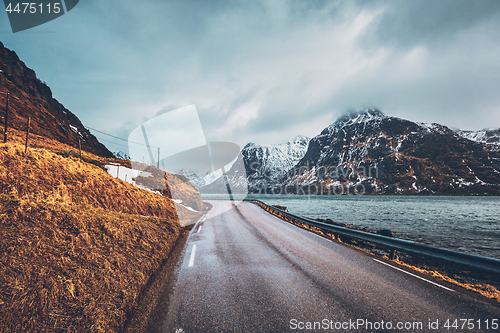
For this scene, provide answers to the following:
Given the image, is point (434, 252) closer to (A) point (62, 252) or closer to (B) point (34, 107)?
(A) point (62, 252)

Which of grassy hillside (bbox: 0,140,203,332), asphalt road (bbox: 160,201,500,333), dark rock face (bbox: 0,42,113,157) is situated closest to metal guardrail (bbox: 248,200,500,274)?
asphalt road (bbox: 160,201,500,333)

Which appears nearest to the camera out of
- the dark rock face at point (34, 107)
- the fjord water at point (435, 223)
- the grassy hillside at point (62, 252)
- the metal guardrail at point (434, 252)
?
the grassy hillside at point (62, 252)

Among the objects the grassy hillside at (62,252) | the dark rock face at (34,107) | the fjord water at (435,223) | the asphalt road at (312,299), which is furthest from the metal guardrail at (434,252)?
the dark rock face at (34,107)

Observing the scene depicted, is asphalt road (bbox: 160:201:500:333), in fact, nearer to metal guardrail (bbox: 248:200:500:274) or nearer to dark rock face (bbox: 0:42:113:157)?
metal guardrail (bbox: 248:200:500:274)

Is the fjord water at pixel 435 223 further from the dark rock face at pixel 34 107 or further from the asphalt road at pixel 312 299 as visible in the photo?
the dark rock face at pixel 34 107

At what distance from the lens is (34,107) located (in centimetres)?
4072

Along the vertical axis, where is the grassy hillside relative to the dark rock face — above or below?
below

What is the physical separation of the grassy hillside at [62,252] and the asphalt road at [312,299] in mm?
1192

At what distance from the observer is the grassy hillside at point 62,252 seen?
3.11m

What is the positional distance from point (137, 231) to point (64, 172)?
4417 mm

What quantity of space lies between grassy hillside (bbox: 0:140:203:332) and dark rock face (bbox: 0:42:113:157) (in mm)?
31562

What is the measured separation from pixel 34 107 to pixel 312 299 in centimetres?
6009

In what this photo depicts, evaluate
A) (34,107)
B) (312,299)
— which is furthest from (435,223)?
(34,107)

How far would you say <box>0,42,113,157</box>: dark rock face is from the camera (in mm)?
33178
